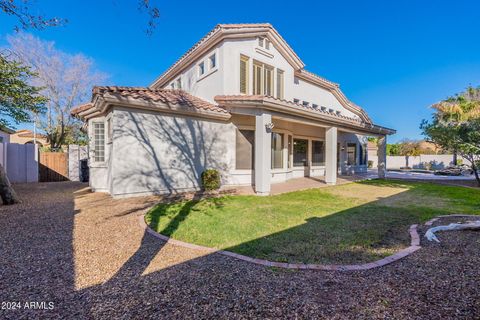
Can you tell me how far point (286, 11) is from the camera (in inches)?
612

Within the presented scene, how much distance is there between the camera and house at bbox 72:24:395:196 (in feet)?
30.3

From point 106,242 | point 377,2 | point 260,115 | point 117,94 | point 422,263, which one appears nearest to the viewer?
point 422,263

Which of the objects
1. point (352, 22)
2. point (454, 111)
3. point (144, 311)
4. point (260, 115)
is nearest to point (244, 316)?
point (144, 311)

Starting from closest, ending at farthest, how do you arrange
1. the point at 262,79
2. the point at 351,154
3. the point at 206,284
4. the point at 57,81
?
the point at 206,284 → the point at 262,79 → the point at 351,154 → the point at 57,81

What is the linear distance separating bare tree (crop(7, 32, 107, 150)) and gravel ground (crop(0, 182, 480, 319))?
912 inches

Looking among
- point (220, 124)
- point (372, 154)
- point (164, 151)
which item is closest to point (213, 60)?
point (220, 124)

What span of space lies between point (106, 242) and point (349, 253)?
4.81 m

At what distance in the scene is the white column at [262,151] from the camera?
963 cm

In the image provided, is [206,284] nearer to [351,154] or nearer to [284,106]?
[284,106]

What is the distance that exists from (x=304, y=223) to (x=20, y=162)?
16.8 m

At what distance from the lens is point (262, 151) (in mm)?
9672

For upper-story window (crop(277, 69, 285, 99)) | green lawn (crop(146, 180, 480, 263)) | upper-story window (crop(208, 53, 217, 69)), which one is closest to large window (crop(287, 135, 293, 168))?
upper-story window (crop(277, 69, 285, 99))

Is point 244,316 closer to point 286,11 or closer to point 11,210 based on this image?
point 11,210

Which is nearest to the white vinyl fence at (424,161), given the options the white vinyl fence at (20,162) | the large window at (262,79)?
the large window at (262,79)
